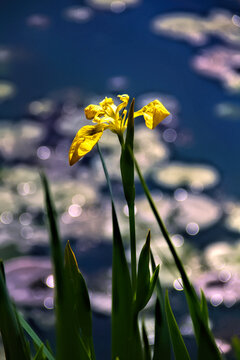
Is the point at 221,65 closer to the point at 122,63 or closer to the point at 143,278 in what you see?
the point at 122,63

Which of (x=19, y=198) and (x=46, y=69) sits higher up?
(x=46, y=69)

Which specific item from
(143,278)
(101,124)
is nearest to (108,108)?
(101,124)

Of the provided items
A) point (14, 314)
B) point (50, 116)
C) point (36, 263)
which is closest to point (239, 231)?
point (36, 263)

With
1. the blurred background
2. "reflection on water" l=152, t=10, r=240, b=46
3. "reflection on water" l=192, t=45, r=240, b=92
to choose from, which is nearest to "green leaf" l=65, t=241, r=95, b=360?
the blurred background

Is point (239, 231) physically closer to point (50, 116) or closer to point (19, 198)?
point (19, 198)

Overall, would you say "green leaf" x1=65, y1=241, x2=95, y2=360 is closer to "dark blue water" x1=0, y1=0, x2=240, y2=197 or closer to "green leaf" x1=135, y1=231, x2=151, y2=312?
"green leaf" x1=135, y1=231, x2=151, y2=312

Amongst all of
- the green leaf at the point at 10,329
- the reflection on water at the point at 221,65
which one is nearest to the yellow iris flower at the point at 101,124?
the green leaf at the point at 10,329
